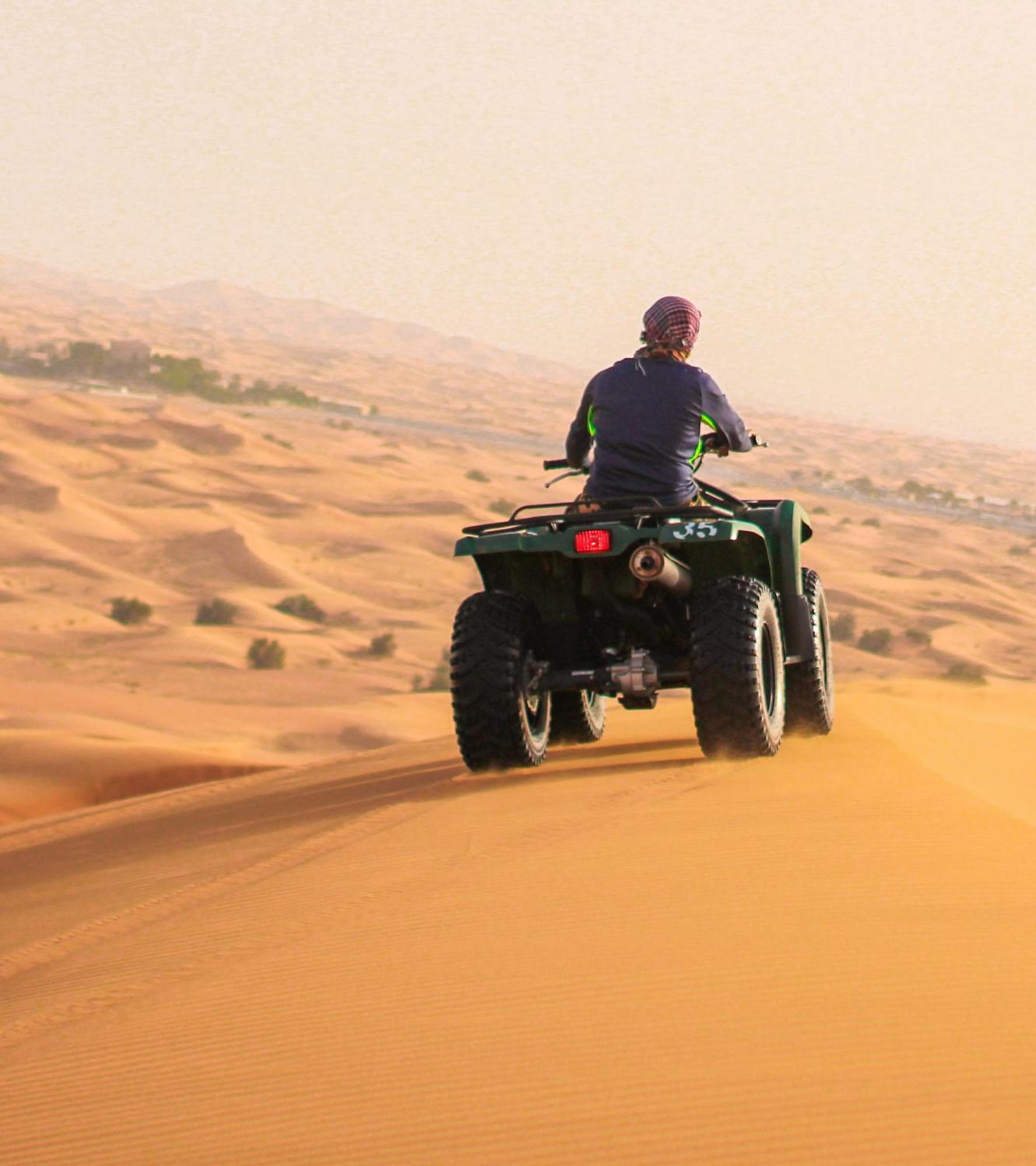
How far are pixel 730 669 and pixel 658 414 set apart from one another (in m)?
1.22

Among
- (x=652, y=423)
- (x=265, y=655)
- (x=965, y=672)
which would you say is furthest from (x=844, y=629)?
(x=652, y=423)

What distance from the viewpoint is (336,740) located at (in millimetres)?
16797

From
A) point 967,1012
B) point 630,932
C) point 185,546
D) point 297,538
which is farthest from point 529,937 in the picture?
point 297,538

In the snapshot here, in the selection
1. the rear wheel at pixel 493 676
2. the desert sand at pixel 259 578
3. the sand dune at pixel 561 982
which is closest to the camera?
the sand dune at pixel 561 982

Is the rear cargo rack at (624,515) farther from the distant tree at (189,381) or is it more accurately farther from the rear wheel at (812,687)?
the distant tree at (189,381)

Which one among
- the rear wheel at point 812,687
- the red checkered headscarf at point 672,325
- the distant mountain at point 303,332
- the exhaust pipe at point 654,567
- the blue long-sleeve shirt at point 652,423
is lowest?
the distant mountain at point 303,332

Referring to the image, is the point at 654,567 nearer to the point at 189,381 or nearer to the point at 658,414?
the point at 658,414

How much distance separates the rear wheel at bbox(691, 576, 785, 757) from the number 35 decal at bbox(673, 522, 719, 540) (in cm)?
35

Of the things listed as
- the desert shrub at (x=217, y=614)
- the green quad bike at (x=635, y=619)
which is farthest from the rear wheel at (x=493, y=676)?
the desert shrub at (x=217, y=614)

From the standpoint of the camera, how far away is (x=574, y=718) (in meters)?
9.75

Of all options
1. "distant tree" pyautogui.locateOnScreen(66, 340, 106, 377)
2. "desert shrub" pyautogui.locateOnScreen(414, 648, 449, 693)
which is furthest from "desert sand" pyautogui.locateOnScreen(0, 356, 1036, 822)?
"distant tree" pyautogui.locateOnScreen(66, 340, 106, 377)

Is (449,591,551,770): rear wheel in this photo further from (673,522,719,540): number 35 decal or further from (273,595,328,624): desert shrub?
(273,595,328,624): desert shrub

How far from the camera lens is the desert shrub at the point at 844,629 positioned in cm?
2652

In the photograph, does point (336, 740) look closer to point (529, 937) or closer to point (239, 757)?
point (239, 757)
